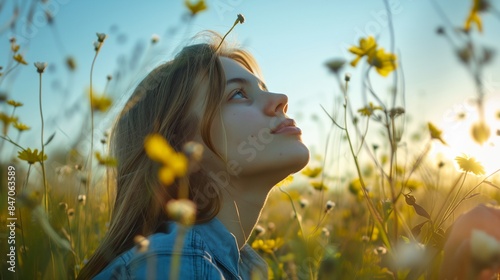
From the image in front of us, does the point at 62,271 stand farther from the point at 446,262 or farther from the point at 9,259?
the point at 446,262

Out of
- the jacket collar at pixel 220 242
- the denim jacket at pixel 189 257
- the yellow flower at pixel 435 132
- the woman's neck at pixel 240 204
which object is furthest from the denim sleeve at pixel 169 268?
the yellow flower at pixel 435 132

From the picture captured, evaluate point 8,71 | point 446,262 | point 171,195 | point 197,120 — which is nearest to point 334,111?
point 197,120

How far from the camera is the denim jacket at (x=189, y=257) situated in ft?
3.58

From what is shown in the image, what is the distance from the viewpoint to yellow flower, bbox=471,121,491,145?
0.88m

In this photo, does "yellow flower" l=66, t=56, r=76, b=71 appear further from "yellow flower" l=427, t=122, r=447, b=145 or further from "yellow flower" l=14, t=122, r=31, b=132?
"yellow flower" l=427, t=122, r=447, b=145

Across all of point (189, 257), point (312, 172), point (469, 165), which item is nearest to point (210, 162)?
point (189, 257)

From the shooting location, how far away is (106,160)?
1803 mm

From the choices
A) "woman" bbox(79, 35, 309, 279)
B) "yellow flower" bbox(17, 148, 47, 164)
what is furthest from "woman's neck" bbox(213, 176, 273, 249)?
"yellow flower" bbox(17, 148, 47, 164)

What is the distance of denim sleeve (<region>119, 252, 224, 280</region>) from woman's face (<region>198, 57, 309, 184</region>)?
0.29 metres

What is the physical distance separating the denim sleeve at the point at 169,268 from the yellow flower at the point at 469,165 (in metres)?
0.58

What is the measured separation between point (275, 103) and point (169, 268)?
0.54m

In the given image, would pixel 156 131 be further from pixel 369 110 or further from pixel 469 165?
pixel 469 165

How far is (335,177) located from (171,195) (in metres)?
0.91

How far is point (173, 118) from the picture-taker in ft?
4.97
